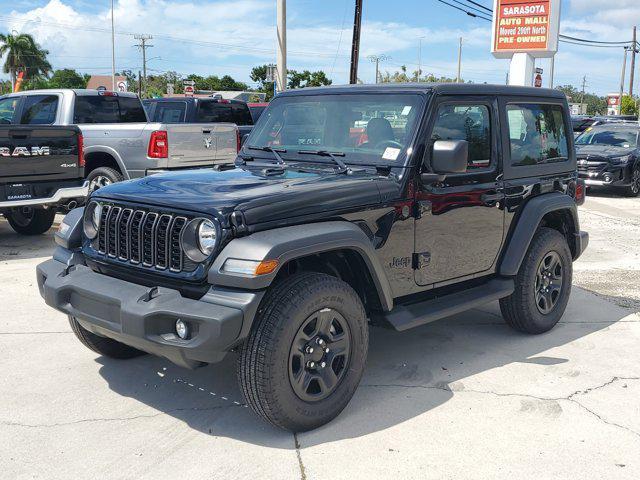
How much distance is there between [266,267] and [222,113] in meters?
11.0

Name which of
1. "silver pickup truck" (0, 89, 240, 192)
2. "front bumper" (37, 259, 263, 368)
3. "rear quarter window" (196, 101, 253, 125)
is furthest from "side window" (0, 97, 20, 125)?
"front bumper" (37, 259, 263, 368)

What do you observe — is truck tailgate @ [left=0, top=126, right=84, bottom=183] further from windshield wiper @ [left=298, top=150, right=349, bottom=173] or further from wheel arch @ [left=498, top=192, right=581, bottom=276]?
wheel arch @ [left=498, top=192, right=581, bottom=276]

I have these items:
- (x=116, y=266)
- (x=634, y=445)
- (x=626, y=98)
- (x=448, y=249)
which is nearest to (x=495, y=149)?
(x=448, y=249)

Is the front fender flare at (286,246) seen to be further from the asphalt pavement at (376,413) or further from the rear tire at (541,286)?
the rear tire at (541,286)

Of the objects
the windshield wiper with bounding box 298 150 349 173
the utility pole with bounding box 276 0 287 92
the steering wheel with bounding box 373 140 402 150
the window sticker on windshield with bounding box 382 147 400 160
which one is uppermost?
the utility pole with bounding box 276 0 287 92

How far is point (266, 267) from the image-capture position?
10.9ft

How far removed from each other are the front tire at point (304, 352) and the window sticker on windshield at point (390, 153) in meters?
1.02

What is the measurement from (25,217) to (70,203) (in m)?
1.42

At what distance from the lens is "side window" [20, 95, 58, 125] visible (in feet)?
33.1

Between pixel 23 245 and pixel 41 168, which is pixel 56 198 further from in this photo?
pixel 23 245

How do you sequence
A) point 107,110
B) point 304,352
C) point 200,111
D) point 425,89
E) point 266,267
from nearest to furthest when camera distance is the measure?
point 266,267
point 304,352
point 425,89
point 107,110
point 200,111

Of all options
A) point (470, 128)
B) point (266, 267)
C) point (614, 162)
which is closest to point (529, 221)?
point (470, 128)

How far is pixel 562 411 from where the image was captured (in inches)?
161

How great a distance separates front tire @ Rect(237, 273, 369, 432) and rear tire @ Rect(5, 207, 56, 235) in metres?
6.83
